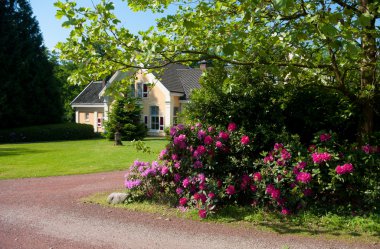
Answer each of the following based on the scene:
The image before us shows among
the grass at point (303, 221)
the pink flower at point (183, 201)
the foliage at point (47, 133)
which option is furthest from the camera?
the foliage at point (47, 133)

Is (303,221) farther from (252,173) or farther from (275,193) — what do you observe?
(252,173)

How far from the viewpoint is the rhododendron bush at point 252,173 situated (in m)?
6.05

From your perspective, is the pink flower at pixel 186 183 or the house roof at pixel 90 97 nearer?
the pink flower at pixel 186 183

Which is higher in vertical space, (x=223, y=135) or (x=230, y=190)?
(x=223, y=135)

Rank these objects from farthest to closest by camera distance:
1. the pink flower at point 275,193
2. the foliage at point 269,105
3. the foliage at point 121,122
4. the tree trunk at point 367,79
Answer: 1. the foliage at point 121,122
2. the foliage at point 269,105
3. the tree trunk at point 367,79
4. the pink flower at point 275,193

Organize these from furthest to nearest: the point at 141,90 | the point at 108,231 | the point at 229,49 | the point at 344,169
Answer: the point at 141,90 → the point at 344,169 → the point at 108,231 → the point at 229,49

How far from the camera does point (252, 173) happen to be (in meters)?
6.68

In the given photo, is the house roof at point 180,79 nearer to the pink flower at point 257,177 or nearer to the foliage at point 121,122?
the foliage at point 121,122

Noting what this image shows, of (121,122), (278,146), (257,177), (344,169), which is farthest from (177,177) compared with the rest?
(121,122)

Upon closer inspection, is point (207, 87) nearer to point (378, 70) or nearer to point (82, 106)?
point (378, 70)

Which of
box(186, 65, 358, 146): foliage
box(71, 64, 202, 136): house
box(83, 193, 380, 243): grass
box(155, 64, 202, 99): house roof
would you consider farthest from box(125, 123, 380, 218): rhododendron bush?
box(155, 64, 202, 99): house roof

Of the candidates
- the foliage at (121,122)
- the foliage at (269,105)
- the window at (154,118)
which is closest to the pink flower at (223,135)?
the foliage at (269,105)

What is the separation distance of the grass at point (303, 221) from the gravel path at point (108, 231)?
0.80 feet

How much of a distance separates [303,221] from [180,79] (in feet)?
104
